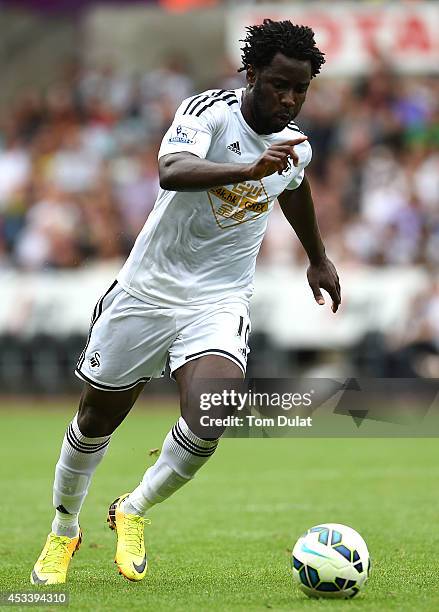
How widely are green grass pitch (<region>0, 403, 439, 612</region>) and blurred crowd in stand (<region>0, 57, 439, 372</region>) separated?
13.0ft

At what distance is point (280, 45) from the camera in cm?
621

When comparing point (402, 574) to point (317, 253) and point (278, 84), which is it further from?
point (278, 84)

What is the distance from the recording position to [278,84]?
6215mm

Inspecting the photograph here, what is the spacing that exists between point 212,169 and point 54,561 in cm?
224

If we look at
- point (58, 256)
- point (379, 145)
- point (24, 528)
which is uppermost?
point (24, 528)

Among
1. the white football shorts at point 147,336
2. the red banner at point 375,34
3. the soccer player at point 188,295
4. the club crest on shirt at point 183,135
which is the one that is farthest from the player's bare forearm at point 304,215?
the red banner at point 375,34

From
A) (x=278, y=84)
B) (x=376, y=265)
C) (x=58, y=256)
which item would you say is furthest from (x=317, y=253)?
(x=58, y=256)

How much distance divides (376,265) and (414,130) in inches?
97.2

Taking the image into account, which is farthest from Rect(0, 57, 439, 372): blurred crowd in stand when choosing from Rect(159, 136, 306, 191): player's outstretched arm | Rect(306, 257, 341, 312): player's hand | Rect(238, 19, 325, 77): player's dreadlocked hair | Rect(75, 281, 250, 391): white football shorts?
Rect(159, 136, 306, 191): player's outstretched arm

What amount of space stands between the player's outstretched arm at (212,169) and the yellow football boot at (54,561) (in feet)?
6.59

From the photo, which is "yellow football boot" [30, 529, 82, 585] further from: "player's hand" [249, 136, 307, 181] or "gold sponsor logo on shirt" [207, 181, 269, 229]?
"player's hand" [249, 136, 307, 181]

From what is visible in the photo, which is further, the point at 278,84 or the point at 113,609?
the point at 278,84

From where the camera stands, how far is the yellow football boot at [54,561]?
6.58 metres

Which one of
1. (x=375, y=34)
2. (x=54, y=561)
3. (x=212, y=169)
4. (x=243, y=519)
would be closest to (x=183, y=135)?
(x=212, y=169)
